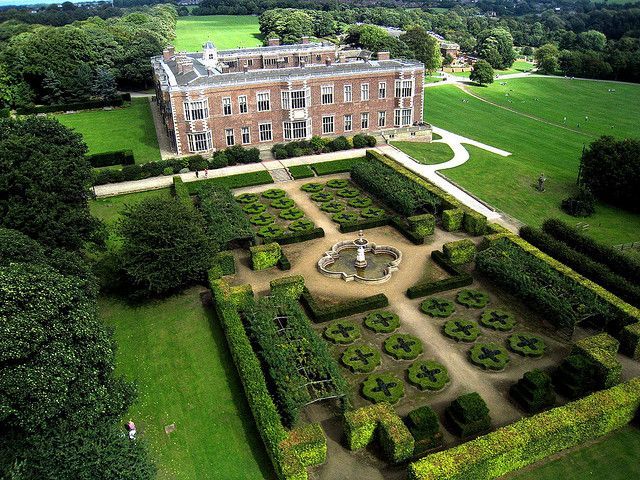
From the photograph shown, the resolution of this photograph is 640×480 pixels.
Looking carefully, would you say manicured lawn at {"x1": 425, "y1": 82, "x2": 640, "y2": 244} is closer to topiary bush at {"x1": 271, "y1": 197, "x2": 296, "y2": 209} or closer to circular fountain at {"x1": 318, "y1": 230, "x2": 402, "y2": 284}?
circular fountain at {"x1": 318, "y1": 230, "x2": 402, "y2": 284}

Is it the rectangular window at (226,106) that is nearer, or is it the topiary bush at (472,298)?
the topiary bush at (472,298)

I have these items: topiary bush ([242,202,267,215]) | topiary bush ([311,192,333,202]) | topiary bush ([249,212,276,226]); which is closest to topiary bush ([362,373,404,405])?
topiary bush ([249,212,276,226])

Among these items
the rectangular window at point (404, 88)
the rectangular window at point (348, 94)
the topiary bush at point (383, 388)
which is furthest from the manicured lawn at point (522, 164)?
the topiary bush at point (383, 388)

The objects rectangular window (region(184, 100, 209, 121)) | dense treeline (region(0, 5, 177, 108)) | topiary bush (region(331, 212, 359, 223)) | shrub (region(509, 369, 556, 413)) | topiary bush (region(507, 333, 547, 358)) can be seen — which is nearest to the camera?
shrub (region(509, 369, 556, 413))

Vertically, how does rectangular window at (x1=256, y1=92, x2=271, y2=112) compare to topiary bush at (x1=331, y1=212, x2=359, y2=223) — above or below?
above

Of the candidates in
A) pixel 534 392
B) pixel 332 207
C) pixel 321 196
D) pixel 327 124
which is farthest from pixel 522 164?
pixel 534 392

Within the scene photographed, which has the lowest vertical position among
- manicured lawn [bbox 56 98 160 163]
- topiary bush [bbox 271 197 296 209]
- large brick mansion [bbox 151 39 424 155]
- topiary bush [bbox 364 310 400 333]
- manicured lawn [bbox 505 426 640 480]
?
manicured lawn [bbox 505 426 640 480]

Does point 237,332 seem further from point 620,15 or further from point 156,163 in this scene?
point 620,15

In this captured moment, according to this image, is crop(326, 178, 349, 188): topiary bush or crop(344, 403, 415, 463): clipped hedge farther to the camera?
crop(326, 178, 349, 188): topiary bush

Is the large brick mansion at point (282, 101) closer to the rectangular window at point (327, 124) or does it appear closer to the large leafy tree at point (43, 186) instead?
the rectangular window at point (327, 124)
